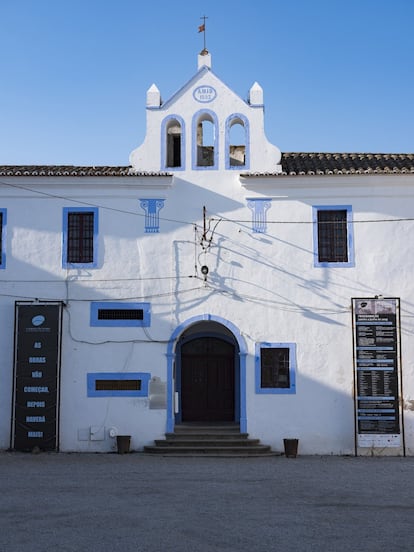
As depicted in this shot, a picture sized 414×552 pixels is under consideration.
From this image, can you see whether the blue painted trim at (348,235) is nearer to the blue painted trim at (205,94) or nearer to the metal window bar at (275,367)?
the metal window bar at (275,367)

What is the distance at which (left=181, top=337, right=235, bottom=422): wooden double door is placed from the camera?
20688mm

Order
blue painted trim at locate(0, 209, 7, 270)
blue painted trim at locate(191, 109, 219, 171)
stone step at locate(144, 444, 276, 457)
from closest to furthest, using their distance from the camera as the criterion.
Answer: stone step at locate(144, 444, 276, 457) → blue painted trim at locate(0, 209, 7, 270) → blue painted trim at locate(191, 109, 219, 171)

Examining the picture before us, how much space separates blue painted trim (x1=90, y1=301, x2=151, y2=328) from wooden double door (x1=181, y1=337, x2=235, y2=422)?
7.79 feet

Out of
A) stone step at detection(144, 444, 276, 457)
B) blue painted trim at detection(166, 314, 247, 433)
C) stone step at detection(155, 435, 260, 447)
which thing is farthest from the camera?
blue painted trim at detection(166, 314, 247, 433)

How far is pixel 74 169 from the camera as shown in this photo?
2003cm

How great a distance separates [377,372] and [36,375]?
26.9 ft

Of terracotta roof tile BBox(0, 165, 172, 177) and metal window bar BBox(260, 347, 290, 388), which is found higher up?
terracotta roof tile BBox(0, 165, 172, 177)

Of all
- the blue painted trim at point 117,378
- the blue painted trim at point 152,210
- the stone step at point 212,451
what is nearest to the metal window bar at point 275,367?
the stone step at point 212,451

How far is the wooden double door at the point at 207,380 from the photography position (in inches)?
814

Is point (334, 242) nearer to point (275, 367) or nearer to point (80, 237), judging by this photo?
point (275, 367)

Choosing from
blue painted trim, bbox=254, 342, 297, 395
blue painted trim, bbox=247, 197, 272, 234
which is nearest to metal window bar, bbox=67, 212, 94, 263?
blue painted trim, bbox=247, 197, 272, 234

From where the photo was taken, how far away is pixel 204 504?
37.9 feet

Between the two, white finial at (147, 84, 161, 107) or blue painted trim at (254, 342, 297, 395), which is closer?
blue painted trim at (254, 342, 297, 395)

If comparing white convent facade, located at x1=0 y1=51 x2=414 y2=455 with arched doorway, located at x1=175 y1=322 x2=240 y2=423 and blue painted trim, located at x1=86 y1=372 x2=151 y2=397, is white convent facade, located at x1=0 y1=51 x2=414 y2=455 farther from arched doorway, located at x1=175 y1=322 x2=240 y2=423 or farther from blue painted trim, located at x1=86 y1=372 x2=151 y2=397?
arched doorway, located at x1=175 y1=322 x2=240 y2=423
